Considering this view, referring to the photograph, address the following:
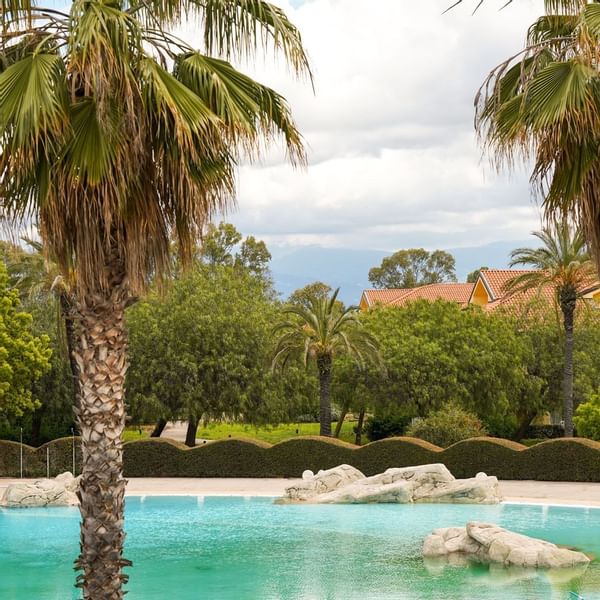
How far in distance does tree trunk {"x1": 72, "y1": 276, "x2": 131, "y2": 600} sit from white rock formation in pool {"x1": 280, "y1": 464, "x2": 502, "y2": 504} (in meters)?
18.8

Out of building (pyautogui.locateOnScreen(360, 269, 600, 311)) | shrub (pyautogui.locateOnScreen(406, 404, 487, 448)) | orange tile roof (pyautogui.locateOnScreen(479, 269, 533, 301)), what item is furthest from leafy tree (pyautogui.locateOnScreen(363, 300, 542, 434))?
orange tile roof (pyautogui.locateOnScreen(479, 269, 533, 301))

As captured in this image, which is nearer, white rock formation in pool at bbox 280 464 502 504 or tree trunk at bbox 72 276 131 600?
tree trunk at bbox 72 276 131 600

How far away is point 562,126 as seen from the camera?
10.6 meters

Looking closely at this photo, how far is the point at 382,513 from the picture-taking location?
27797 millimetres

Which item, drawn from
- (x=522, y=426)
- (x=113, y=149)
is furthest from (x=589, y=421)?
(x=113, y=149)

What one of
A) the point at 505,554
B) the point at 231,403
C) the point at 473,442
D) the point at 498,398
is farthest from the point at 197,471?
the point at 505,554

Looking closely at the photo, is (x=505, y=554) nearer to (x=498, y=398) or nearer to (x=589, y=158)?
(x=589, y=158)

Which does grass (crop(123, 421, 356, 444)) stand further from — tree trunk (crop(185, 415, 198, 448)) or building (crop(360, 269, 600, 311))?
tree trunk (crop(185, 415, 198, 448))

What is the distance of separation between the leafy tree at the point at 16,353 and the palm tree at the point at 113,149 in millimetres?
26304

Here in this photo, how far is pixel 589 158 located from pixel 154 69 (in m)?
4.68

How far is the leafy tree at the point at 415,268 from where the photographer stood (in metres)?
126

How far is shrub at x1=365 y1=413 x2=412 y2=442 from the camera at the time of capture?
47469 millimetres

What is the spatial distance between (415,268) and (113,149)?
118 m

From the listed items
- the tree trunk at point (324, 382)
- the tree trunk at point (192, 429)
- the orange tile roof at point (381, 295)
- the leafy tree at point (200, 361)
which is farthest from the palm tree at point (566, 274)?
the orange tile roof at point (381, 295)
